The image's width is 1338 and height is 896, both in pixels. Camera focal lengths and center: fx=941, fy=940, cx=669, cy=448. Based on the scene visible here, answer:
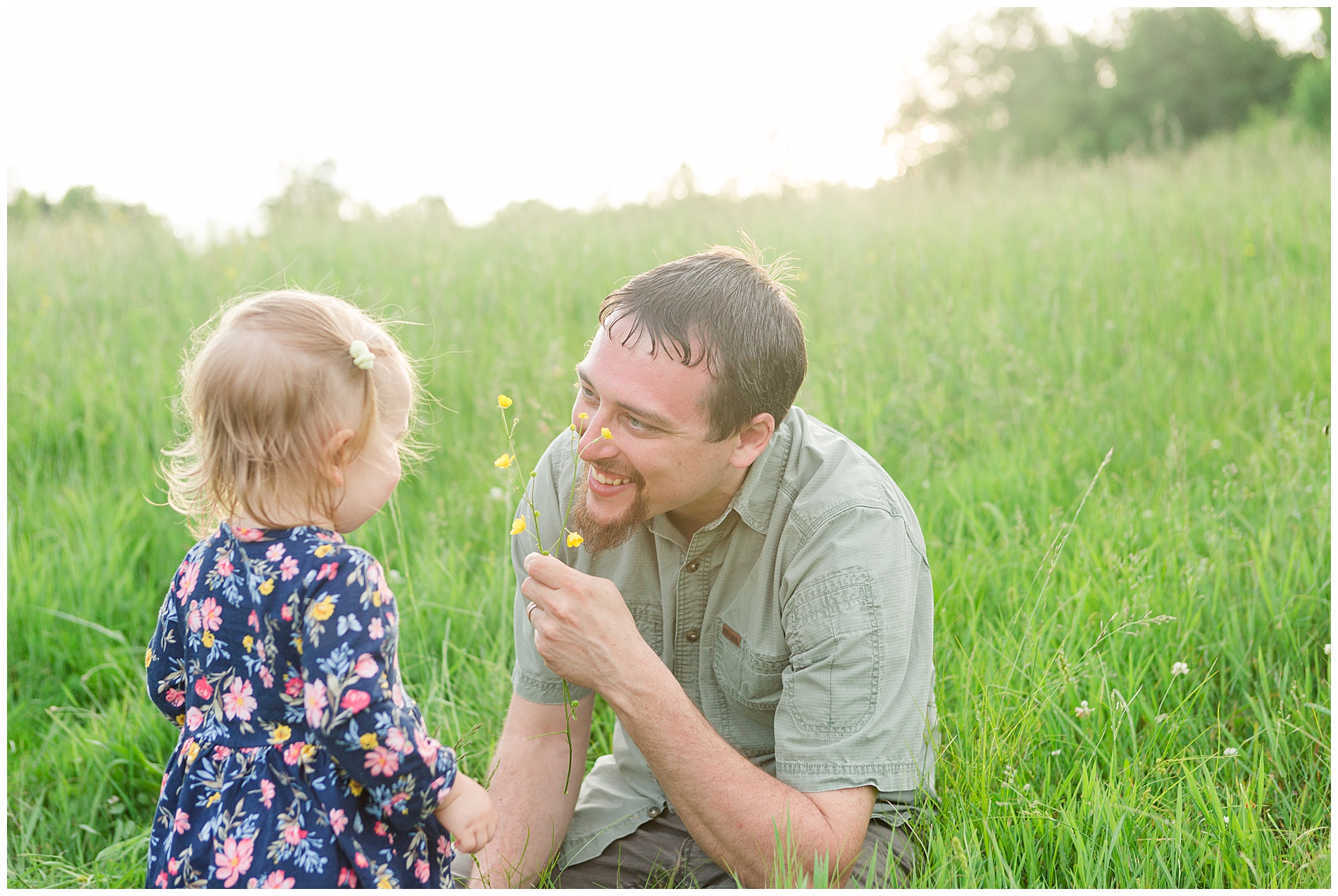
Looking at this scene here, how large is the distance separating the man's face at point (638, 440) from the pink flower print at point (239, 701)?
2.78 feet

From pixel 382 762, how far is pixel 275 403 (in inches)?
23.8

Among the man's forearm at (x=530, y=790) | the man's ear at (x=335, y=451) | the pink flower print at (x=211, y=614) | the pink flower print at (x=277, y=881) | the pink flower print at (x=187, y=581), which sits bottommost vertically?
the man's forearm at (x=530, y=790)

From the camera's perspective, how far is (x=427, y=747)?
1.52 metres

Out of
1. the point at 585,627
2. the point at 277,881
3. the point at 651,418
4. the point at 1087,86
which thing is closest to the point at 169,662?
the point at 277,881

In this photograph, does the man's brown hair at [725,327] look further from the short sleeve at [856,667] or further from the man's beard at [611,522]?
the short sleeve at [856,667]

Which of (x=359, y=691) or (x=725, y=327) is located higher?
(x=725, y=327)

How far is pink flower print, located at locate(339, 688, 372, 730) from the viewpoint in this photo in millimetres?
1450

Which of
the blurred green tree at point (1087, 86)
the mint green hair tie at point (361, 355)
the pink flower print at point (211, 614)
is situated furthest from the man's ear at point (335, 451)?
the blurred green tree at point (1087, 86)

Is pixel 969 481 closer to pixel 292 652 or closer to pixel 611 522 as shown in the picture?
pixel 611 522

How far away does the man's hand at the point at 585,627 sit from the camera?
1.92 m

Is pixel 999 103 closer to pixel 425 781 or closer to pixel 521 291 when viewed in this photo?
pixel 521 291

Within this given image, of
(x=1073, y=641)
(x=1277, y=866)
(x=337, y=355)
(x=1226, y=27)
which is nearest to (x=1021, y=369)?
(x=1073, y=641)

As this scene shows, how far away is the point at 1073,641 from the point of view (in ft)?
8.47

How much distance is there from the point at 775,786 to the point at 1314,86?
37.6 feet
